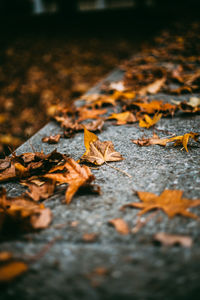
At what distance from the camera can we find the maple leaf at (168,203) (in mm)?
692

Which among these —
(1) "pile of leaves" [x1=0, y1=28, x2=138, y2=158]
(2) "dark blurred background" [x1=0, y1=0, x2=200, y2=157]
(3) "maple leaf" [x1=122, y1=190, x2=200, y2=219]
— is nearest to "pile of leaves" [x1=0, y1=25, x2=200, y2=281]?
(3) "maple leaf" [x1=122, y1=190, x2=200, y2=219]

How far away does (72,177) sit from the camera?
880 millimetres

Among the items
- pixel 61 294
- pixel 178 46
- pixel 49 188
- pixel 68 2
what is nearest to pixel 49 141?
pixel 49 188

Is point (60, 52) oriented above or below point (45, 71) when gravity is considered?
above

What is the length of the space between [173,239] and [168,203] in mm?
146

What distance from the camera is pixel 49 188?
33.9 inches

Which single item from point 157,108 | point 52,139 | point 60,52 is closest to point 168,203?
point 52,139

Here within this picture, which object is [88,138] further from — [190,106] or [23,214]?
[190,106]

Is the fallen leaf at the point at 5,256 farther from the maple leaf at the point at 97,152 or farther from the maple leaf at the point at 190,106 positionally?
the maple leaf at the point at 190,106

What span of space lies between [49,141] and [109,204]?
635mm

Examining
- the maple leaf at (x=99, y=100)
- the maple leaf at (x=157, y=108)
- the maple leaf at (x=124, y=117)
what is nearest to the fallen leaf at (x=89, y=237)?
the maple leaf at (x=124, y=117)

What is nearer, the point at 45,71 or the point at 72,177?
the point at 72,177

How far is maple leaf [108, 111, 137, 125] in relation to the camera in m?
1.44

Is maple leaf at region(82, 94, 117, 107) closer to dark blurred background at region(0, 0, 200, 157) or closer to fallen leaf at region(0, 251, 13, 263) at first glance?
dark blurred background at region(0, 0, 200, 157)
